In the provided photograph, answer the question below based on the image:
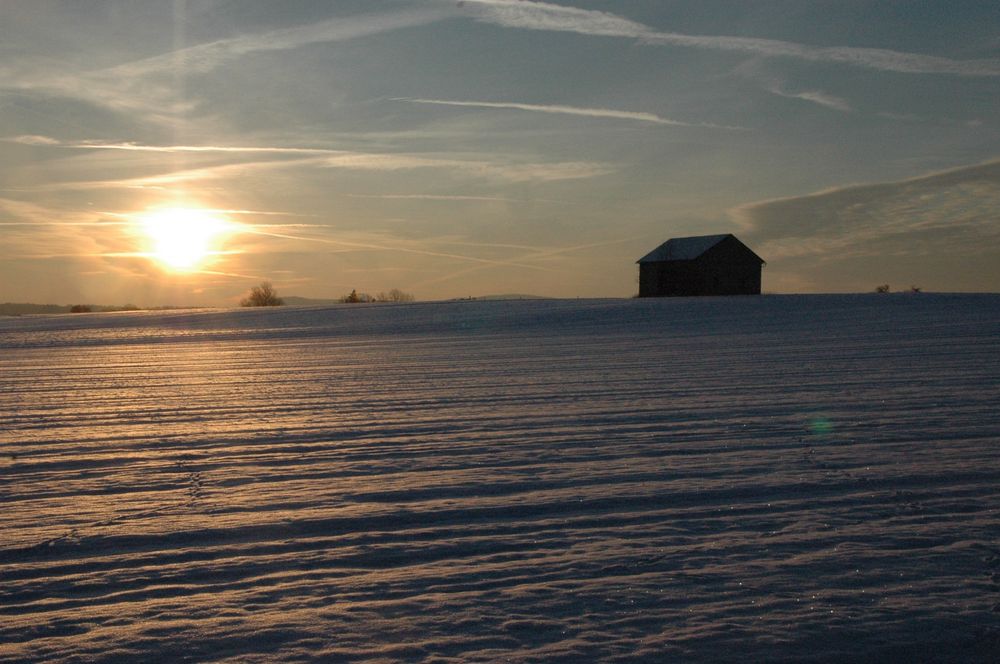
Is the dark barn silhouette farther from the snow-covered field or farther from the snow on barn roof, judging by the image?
the snow-covered field

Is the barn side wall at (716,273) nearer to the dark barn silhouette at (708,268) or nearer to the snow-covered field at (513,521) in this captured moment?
the dark barn silhouette at (708,268)

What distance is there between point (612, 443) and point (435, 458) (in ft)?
4.57

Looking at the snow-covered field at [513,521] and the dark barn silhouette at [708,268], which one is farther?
the dark barn silhouette at [708,268]

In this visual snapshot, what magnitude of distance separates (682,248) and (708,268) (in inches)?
96.1

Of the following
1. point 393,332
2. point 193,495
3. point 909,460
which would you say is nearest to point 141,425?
point 193,495

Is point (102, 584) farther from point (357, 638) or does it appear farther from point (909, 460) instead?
point (909, 460)

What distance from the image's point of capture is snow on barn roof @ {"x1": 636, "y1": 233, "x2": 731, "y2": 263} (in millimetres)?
48312

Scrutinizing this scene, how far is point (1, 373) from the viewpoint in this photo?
1512 centimetres

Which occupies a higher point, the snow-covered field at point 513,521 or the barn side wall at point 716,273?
the barn side wall at point 716,273

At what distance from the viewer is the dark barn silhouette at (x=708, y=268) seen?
Result: 48.1 metres

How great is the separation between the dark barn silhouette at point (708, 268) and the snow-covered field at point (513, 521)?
125 feet

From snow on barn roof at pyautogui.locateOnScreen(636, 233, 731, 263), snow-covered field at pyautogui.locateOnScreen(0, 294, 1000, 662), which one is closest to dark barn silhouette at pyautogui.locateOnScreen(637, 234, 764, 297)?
snow on barn roof at pyautogui.locateOnScreen(636, 233, 731, 263)

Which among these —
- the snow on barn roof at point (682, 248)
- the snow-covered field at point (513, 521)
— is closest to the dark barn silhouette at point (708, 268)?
the snow on barn roof at point (682, 248)

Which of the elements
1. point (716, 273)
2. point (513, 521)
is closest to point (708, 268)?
point (716, 273)
